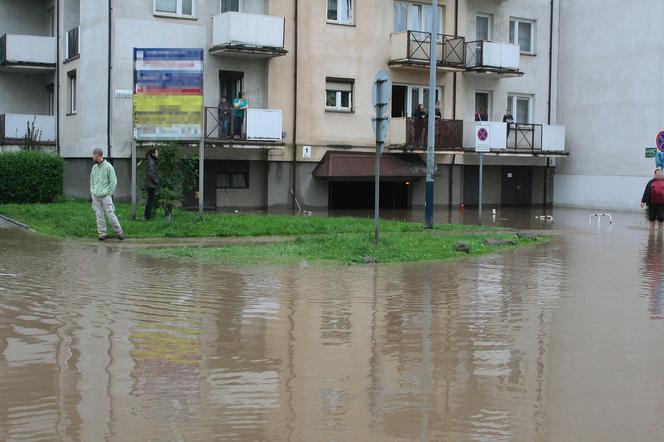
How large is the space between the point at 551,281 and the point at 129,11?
61.6 ft

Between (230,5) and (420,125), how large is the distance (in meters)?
8.11

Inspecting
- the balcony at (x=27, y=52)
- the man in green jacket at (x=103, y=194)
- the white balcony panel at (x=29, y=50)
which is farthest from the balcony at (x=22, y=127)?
the man in green jacket at (x=103, y=194)

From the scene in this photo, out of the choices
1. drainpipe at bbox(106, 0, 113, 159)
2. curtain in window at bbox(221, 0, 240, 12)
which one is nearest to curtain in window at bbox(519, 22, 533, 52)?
curtain in window at bbox(221, 0, 240, 12)

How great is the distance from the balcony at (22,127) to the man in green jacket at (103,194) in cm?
1534

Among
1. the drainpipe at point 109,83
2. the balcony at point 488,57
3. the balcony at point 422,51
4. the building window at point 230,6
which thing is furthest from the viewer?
the balcony at point 488,57

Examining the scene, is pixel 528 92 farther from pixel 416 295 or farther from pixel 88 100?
pixel 416 295

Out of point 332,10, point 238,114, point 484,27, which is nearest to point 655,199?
point 238,114

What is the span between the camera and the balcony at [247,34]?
27312 mm

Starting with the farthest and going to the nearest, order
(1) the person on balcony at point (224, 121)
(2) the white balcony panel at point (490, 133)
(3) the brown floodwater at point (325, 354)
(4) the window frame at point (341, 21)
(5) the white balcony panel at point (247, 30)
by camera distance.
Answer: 1. (2) the white balcony panel at point (490, 133)
2. (4) the window frame at point (341, 21)
3. (1) the person on balcony at point (224, 121)
4. (5) the white balcony panel at point (247, 30)
5. (3) the brown floodwater at point (325, 354)

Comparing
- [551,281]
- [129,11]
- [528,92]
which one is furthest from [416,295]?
[528,92]

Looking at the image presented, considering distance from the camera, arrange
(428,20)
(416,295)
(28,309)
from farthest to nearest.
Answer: (428,20) → (416,295) → (28,309)

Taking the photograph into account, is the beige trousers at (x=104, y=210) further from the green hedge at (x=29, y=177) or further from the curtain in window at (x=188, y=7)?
the curtain in window at (x=188, y=7)

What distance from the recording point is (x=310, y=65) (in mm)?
29828

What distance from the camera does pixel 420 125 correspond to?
31531 millimetres
